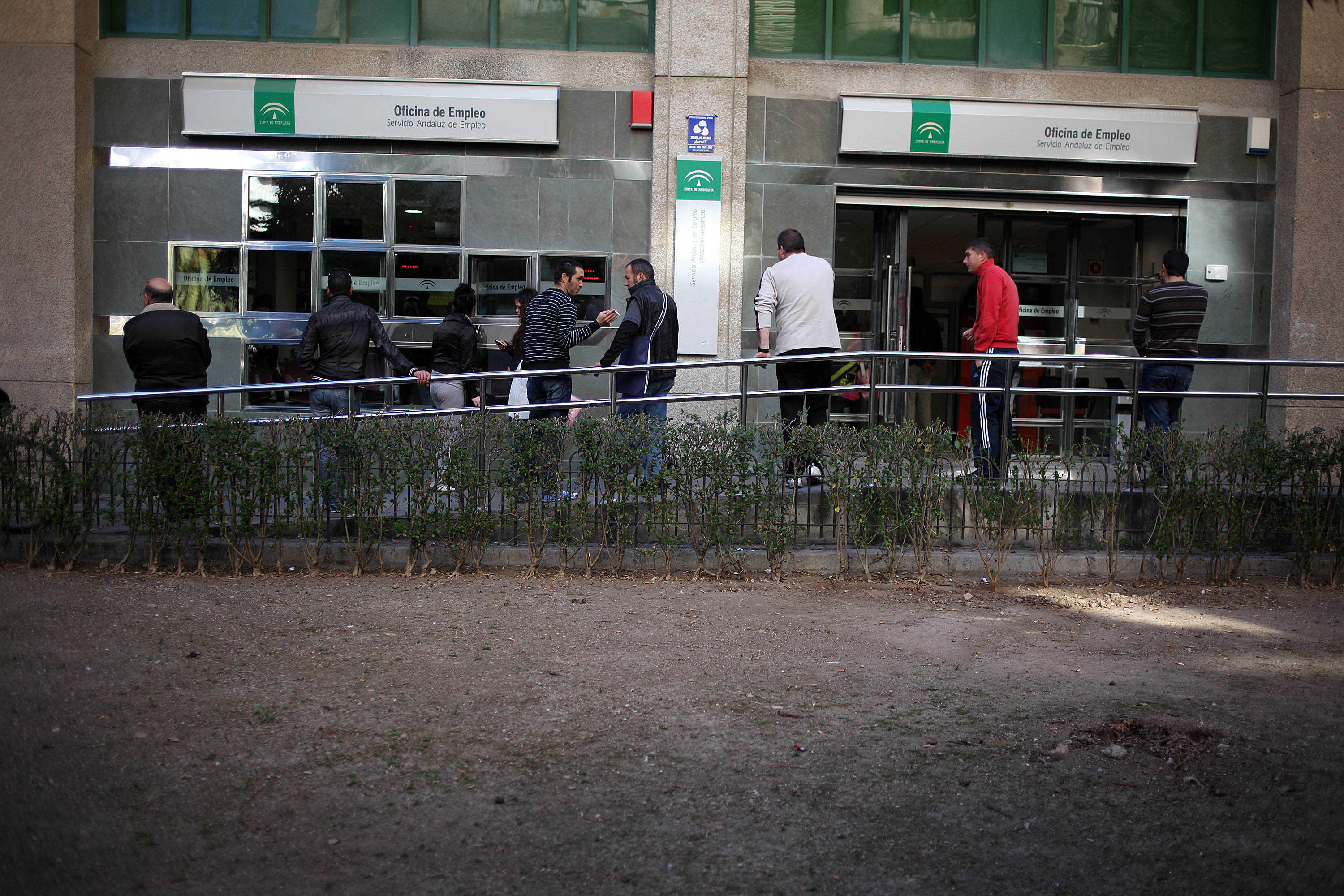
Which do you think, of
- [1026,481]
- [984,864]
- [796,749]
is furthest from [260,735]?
[1026,481]

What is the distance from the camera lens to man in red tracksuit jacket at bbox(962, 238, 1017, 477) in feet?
26.1

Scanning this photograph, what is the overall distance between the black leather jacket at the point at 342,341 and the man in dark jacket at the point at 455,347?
1.07 meters

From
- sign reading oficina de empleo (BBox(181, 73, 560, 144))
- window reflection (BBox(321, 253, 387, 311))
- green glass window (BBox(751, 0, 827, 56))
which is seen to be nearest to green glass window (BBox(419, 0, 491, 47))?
sign reading oficina de empleo (BBox(181, 73, 560, 144))

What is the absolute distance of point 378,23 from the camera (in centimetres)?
1153

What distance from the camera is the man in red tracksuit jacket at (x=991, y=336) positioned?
7.95 meters

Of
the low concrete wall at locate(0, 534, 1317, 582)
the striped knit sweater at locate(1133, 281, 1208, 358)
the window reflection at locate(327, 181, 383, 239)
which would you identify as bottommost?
the low concrete wall at locate(0, 534, 1317, 582)

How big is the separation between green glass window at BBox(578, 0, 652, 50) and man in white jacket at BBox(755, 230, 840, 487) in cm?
432

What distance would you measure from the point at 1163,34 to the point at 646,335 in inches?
291

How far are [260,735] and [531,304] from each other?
557 cm

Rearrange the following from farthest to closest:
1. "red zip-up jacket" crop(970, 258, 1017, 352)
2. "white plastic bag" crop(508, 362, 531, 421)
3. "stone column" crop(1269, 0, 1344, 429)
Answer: "stone column" crop(1269, 0, 1344, 429)
"white plastic bag" crop(508, 362, 531, 421)
"red zip-up jacket" crop(970, 258, 1017, 352)

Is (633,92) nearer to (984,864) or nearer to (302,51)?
(302,51)

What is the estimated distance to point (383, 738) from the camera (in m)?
3.95

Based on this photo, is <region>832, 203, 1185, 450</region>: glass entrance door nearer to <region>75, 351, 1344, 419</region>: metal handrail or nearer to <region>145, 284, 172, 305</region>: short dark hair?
<region>75, 351, 1344, 419</region>: metal handrail

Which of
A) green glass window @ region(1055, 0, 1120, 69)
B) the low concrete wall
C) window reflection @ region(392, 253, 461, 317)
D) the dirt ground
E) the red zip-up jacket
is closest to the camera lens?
the dirt ground
